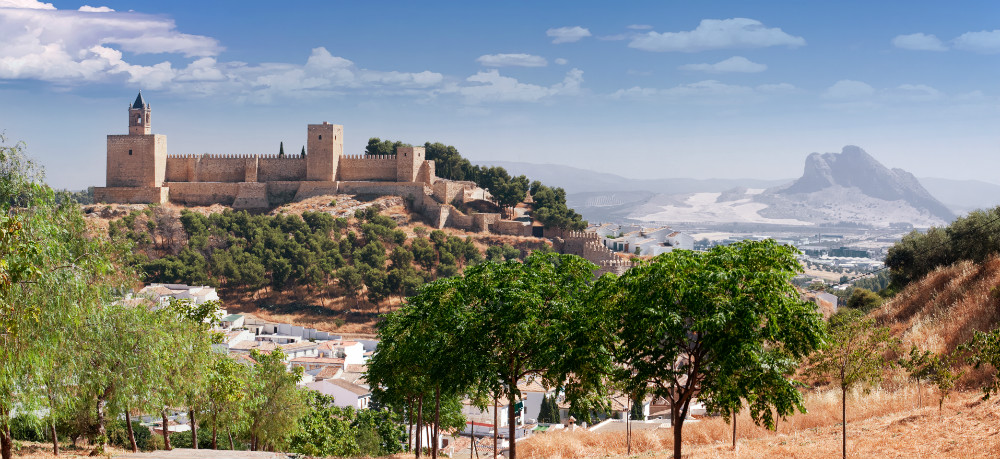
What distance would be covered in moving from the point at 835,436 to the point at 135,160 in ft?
155

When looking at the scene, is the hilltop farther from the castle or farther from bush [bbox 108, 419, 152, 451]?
bush [bbox 108, 419, 152, 451]

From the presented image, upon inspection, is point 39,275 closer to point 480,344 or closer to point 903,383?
point 480,344

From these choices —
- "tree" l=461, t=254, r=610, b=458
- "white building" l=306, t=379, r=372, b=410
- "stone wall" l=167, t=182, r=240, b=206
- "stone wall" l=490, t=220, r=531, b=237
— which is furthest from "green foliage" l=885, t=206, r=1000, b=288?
"stone wall" l=167, t=182, r=240, b=206

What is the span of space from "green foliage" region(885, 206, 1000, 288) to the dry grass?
997 centimetres

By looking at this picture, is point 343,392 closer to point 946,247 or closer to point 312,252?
point 946,247

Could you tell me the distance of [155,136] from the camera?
50625mm

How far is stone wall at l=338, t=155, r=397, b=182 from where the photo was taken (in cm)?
5228

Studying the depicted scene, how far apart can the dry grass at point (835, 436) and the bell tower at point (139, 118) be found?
43.3m

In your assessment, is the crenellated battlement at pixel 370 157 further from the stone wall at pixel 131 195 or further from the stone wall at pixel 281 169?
the stone wall at pixel 131 195

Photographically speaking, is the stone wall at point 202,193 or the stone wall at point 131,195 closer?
the stone wall at point 131,195

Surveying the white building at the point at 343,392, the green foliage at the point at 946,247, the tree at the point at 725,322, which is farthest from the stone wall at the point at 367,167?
the tree at the point at 725,322

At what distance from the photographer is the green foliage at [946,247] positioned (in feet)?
76.8

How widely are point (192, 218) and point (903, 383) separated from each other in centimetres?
4083

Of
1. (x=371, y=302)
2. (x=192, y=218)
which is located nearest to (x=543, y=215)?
(x=371, y=302)
